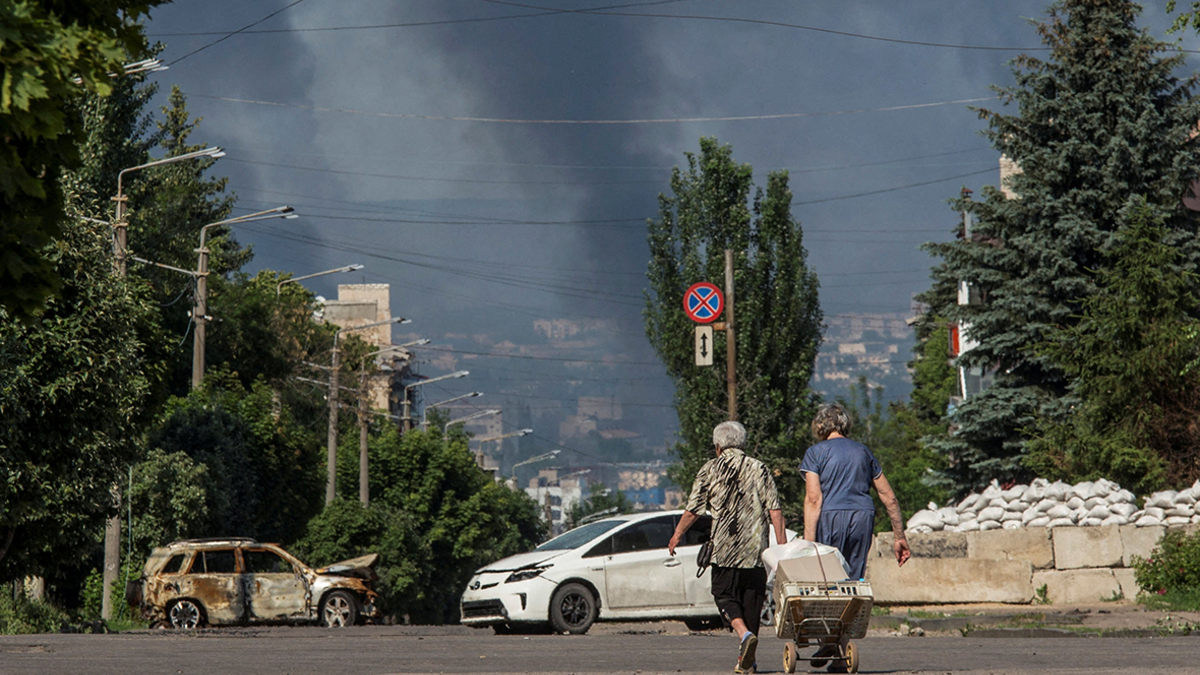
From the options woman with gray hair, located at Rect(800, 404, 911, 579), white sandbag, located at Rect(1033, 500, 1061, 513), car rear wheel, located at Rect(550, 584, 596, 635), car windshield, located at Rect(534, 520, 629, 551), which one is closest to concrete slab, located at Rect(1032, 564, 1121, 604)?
white sandbag, located at Rect(1033, 500, 1061, 513)

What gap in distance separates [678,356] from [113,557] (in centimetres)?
1678

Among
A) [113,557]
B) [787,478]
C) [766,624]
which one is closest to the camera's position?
[766,624]

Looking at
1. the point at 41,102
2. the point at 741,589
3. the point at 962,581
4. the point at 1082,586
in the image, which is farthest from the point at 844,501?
the point at 1082,586

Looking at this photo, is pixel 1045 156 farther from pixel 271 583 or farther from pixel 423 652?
pixel 423 652

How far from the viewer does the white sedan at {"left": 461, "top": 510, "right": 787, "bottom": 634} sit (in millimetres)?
18062

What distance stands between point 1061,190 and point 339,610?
17.4 meters

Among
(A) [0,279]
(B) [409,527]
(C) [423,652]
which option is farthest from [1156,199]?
(B) [409,527]

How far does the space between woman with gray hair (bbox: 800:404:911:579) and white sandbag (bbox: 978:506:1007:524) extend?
11371 millimetres

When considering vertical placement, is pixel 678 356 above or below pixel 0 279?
above

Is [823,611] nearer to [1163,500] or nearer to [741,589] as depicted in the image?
[741,589]

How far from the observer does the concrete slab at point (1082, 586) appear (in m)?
18.9

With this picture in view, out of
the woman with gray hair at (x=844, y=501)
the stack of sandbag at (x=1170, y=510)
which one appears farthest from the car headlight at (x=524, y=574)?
the woman with gray hair at (x=844, y=501)

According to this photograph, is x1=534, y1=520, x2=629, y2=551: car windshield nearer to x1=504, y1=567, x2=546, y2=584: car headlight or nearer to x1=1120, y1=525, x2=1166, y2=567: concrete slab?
x1=504, y1=567, x2=546, y2=584: car headlight

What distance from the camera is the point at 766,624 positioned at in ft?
64.3
